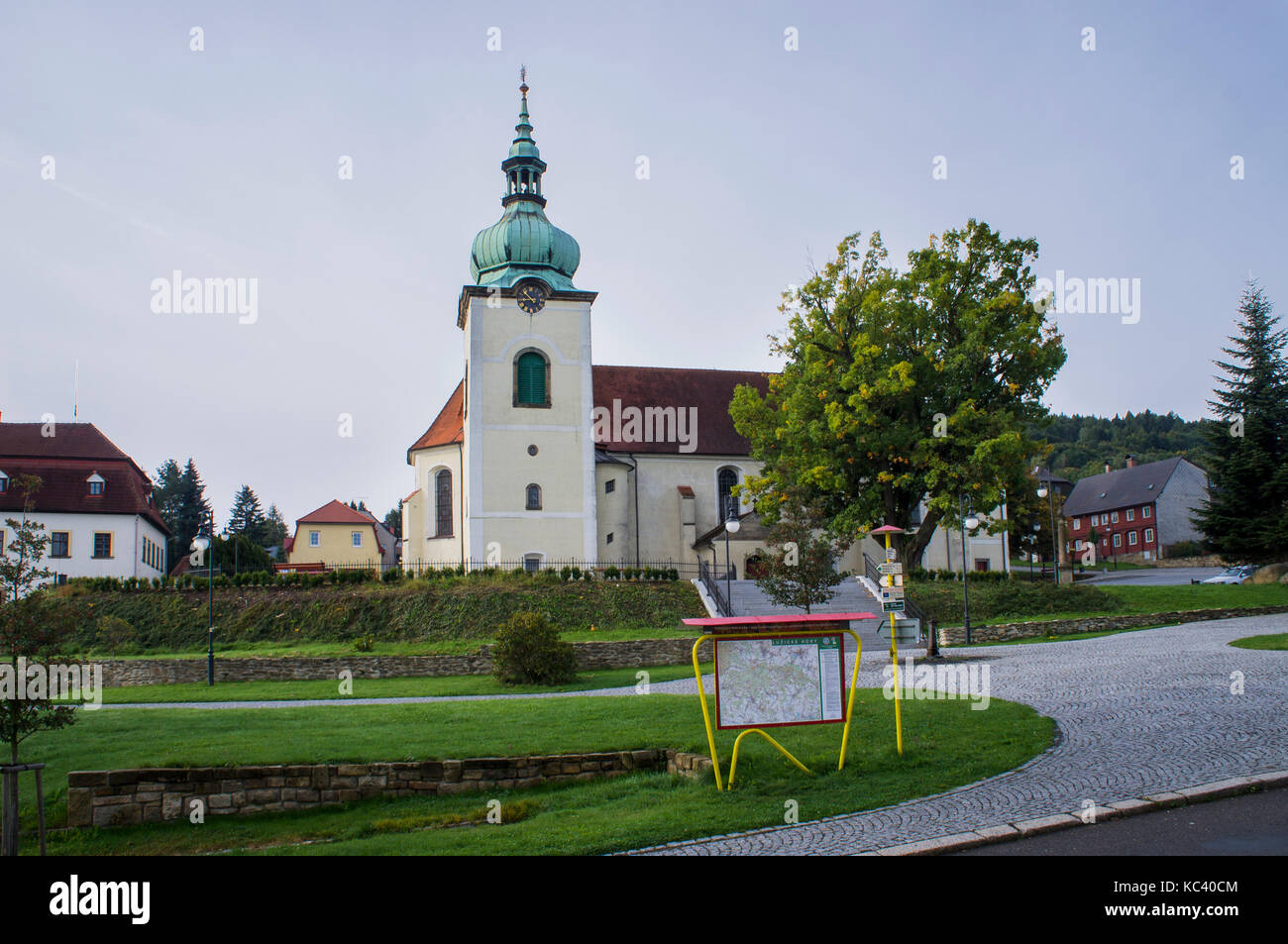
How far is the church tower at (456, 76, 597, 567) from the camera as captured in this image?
38.7 m

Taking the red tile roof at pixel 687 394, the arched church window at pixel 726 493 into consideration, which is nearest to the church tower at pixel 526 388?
the red tile roof at pixel 687 394

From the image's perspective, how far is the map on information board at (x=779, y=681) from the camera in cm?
1022

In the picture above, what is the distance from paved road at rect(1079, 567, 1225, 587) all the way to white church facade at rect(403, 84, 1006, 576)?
12.0 m

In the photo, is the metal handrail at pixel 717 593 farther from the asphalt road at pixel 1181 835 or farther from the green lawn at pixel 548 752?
the asphalt road at pixel 1181 835

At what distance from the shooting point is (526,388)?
40094 mm

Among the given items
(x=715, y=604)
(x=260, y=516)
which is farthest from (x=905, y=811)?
(x=260, y=516)

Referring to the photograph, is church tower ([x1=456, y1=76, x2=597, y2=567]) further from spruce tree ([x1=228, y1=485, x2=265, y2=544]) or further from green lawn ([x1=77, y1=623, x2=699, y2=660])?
spruce tree ([x1=228, y1=485, x2=265, y2=544])

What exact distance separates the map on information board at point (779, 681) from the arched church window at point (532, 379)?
3028cm

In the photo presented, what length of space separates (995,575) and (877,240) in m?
14.1

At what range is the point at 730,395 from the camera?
49.3 m

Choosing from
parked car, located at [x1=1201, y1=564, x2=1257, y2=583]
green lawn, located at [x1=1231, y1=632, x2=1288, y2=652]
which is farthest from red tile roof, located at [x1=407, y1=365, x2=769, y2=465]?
green lawn, located at [x1=1231, y1=632, x2=1288, y2=652]
